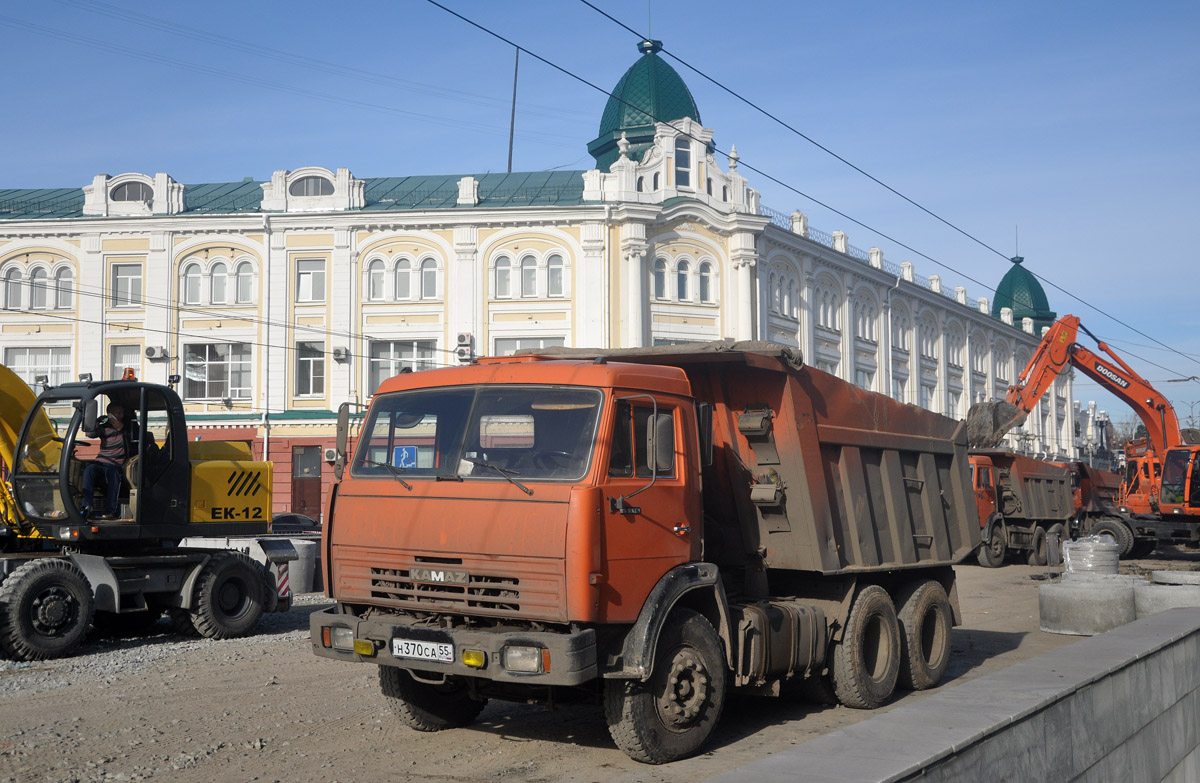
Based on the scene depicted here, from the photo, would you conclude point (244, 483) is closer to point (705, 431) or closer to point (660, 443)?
point (705, 431)

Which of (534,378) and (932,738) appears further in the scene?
(534,378)

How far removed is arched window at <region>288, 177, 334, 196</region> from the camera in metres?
39.8

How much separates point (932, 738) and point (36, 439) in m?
11.3

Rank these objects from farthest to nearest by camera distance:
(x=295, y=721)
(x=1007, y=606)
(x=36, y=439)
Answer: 1. (x=1007, y=606)
2. (x=36, y=439)
3. (x=295, y=721)

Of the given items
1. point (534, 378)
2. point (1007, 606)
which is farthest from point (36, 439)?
point (1007, 606)

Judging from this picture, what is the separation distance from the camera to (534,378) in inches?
296

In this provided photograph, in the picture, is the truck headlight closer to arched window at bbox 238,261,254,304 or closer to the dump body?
the dump body

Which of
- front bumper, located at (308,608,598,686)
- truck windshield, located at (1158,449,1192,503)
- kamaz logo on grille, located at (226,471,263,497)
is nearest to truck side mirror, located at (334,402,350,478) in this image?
front bumper, located at (308,608,598,686)

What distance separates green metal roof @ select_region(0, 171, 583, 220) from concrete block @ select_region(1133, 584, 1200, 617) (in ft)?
89.7

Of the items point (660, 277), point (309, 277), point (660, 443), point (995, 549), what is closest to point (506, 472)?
point (660, 443)

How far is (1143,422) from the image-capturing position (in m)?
32.9

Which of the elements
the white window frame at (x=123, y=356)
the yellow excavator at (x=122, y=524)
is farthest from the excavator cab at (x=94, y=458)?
the white window frame at (x=123, y=356)

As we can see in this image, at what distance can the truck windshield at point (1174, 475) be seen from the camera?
2842 centimetres

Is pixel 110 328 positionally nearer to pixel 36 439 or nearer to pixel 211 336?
pixel 211 336
